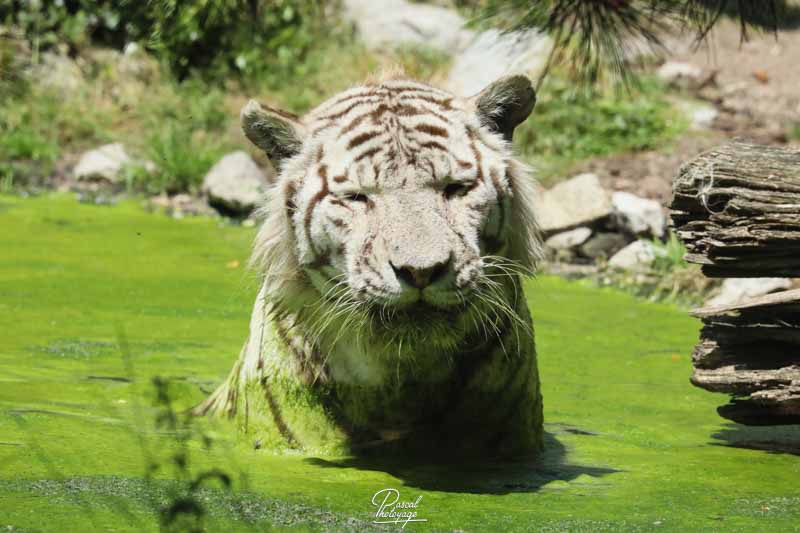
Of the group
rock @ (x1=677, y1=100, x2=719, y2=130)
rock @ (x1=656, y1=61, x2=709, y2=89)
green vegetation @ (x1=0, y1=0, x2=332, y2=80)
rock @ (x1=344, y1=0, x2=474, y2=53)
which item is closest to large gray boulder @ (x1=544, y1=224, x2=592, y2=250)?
rock @ (x1=677, y1=100, x2=719, y2=130)

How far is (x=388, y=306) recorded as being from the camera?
349cm

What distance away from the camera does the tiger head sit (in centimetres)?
343

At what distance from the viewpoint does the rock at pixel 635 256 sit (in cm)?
929

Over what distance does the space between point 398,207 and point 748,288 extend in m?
5.42

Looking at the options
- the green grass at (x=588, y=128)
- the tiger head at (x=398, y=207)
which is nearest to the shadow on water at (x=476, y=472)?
the tiger head at (x=398, y=207)

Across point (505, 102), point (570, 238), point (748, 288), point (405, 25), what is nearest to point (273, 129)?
point (505, 102)

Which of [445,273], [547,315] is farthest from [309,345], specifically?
[547,315]

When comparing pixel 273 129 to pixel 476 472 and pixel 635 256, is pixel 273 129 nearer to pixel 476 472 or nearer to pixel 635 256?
pixel 476 472

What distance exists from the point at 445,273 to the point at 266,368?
1072mm

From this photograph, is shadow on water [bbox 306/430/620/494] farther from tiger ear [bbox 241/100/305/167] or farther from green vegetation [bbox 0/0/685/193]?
green vegetation [bbox 0/0/685/193]

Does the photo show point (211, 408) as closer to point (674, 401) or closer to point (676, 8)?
point (674, 401)

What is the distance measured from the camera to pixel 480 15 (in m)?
5.64

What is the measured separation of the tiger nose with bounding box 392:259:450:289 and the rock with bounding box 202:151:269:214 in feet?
24.0

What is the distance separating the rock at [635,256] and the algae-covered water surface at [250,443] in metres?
1.01
